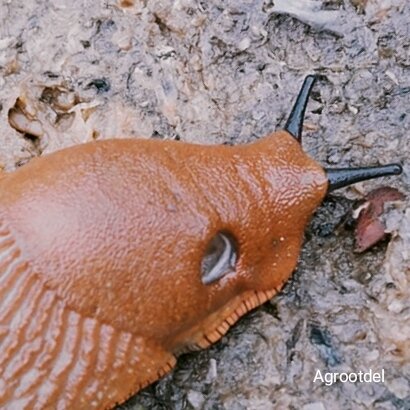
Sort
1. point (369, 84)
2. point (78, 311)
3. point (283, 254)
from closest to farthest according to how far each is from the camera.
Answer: point (78, 311)
point (283, 254)
point (369, 84)

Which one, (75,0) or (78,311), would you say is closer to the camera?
(78,311)

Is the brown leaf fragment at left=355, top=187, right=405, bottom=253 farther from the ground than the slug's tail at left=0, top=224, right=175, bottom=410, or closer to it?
closer to it

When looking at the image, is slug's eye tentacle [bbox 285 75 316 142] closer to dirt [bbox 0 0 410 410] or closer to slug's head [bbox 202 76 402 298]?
slug's head [bbox 202 76 402 298]

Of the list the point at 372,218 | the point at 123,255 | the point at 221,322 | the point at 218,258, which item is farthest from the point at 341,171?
the point at 123,255

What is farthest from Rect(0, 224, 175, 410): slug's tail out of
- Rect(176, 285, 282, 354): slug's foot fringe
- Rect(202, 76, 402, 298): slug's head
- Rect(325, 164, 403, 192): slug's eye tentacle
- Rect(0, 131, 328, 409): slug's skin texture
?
Rect(325, 164, 403, 192): slug's eye tentacle

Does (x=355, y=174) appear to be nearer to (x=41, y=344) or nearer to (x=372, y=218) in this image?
(x=372, y=218)

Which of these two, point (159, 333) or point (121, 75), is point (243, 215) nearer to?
point (159, 333)

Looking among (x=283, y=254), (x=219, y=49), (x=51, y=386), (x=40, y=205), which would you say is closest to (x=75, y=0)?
(x=219, y=49)
